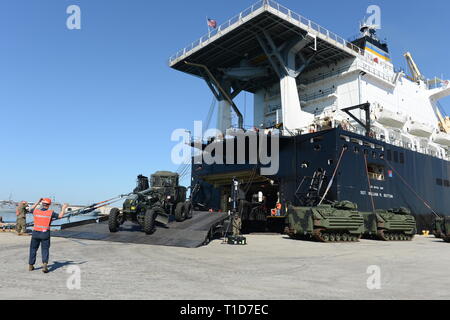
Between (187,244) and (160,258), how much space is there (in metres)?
3.05

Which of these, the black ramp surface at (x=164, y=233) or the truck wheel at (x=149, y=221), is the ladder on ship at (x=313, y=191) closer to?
the black ramp surface at (x=164, y=233)

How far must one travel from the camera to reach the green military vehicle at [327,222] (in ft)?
52.5

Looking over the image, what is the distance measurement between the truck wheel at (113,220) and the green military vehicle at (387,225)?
41.4 ft

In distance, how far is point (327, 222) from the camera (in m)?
15.9

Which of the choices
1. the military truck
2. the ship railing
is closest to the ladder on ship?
the military truck

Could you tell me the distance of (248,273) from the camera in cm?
728

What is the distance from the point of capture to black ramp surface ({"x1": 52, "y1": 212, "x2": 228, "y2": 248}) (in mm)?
13000

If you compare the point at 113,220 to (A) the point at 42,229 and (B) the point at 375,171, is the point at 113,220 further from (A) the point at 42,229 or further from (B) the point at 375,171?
(B) the point at 375,171

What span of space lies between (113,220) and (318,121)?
16168 millimetres

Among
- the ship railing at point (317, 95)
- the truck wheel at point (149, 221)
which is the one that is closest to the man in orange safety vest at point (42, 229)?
the truck wheel at point (149, 221)

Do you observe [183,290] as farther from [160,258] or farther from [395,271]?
[395,271]

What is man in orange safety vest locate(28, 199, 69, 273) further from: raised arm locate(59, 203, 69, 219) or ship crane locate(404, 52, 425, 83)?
ship crane locate(404, 52, 425, 83)

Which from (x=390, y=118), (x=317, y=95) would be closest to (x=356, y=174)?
(x=390, y=118)

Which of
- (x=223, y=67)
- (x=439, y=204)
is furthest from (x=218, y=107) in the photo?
(x=439, y=204)
